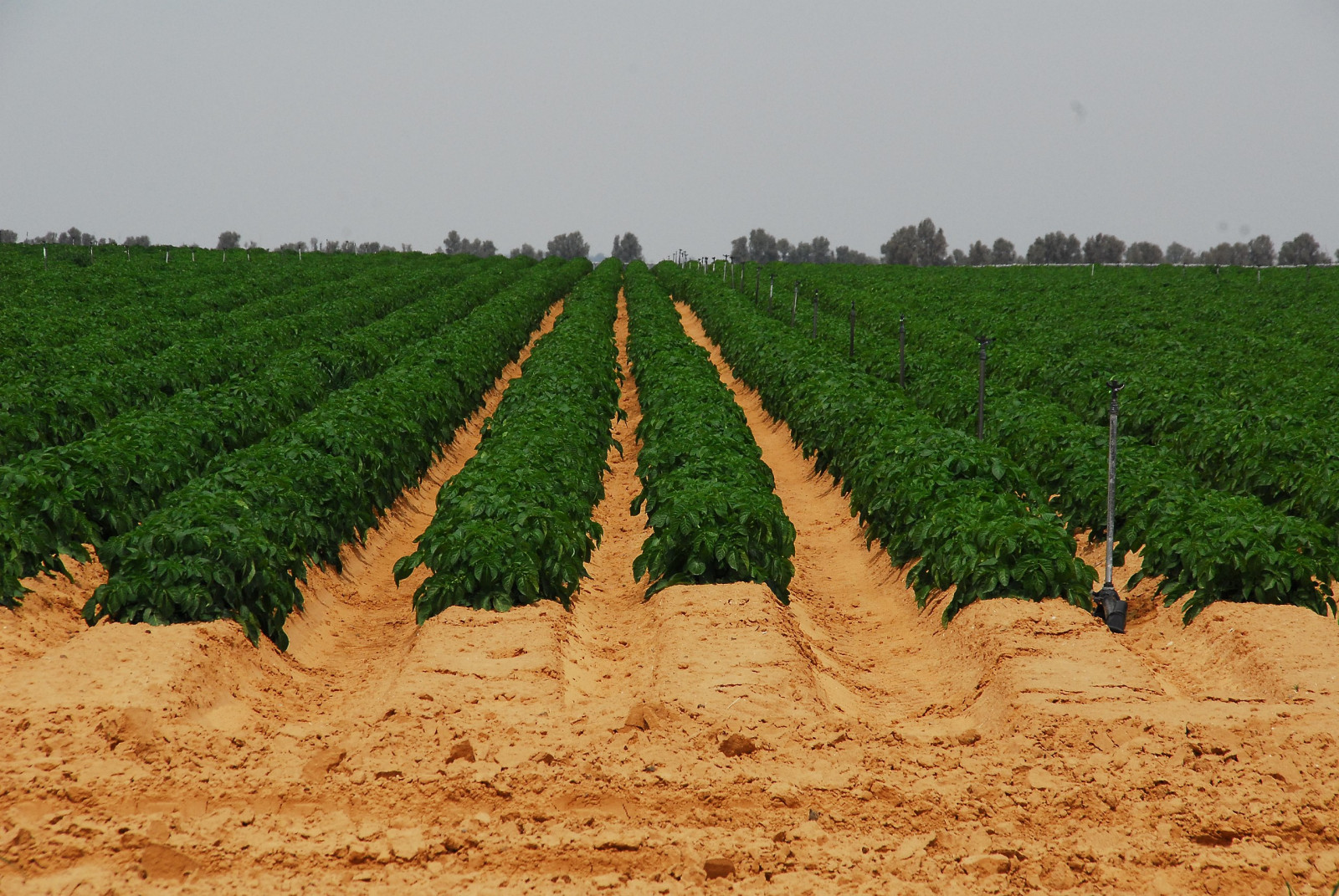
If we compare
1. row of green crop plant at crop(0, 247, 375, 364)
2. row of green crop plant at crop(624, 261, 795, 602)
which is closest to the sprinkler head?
row of green crop plant at crop(624, 261, 795, 602)

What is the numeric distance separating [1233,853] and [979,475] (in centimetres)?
577

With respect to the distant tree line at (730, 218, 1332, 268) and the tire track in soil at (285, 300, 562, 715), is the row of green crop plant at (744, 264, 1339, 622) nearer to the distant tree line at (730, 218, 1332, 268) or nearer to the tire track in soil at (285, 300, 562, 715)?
the tire track in soil at (285, 300, 562, 715)

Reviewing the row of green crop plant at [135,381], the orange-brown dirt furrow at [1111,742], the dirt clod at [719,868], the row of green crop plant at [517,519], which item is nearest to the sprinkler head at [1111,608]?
the orange-brown dirt furrow at [1111,742]

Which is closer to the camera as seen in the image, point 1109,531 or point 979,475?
point 1109,531

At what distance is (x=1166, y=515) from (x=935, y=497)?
2206mm

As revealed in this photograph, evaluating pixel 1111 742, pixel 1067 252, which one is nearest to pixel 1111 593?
pixel 1111 742

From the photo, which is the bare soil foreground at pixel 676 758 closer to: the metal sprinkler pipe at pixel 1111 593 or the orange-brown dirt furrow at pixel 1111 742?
the orange-brown dirt furrow at pixel 1111 742

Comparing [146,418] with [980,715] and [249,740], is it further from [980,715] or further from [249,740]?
[980,715]

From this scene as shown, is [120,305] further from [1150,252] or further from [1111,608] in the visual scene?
[1150,252]

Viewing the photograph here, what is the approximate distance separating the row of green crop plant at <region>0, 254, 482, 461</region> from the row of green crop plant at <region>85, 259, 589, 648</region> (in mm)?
3329

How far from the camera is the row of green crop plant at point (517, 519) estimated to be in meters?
8.23

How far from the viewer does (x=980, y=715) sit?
695 cm

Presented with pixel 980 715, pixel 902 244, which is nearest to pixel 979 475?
pixel 980 715

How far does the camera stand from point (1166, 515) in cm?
920
